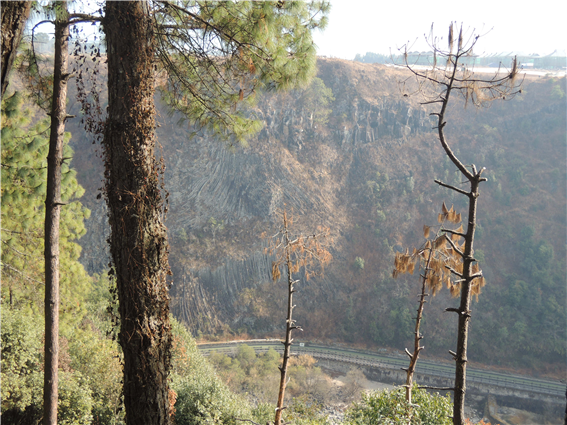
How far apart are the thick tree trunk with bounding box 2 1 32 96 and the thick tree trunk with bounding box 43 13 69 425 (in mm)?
2103

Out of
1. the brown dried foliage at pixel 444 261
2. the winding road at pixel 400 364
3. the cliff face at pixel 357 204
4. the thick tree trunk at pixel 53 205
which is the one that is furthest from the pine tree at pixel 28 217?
the cliff face at pixel 357 204

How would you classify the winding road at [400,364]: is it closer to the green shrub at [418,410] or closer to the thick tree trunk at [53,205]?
the green shrub at [418,410]

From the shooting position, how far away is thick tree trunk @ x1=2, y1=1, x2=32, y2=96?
6.67ft

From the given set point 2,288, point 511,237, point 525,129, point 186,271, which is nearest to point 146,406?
point 2,288

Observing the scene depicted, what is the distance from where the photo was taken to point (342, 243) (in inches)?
1221

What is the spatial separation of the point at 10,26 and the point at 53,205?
254 cm

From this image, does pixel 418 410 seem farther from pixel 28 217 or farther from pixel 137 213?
pixel 28 217

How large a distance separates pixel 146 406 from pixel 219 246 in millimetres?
25413

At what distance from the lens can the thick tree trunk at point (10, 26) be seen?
2.03 metres

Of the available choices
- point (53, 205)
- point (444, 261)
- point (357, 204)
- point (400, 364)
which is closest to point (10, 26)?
point (53, 205)

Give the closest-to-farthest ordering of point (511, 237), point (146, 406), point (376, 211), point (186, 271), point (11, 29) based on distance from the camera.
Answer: point (11, 29) < point (146, 406) < point (186, 271) < point (511, 237) < point (376, 211)

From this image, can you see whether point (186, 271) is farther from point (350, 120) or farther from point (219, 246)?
point (350, 120)

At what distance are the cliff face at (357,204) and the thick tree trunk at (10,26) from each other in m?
25.2

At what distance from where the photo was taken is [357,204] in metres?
32.8
